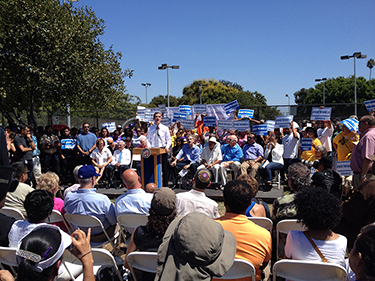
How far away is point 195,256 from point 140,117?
448 inches

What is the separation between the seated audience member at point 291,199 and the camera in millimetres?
3597

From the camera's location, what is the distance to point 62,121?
18312 mm

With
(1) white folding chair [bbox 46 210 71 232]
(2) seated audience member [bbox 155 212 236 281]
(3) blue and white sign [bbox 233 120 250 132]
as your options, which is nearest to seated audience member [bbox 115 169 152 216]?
(1) white folding chair [bbox 46 210 71 232]

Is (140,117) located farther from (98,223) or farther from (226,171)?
(98,223)

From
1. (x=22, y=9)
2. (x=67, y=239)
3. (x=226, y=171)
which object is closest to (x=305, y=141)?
(x=226, y=171)

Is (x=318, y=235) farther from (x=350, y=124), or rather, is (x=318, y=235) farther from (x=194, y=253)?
(x=350, y=124)

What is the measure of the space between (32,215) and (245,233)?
6.41 ft

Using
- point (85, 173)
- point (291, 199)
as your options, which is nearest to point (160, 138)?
point (85, 173)

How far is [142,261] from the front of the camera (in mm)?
2607

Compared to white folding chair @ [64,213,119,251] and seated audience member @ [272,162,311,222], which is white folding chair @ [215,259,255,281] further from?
white folding chair @ [64,213,119,251]

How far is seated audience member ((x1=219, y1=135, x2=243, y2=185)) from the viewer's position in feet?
28.9

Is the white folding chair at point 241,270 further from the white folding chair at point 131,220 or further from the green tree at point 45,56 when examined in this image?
the green tree at point 45,56

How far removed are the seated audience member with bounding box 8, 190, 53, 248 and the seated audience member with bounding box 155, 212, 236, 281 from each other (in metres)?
1.90

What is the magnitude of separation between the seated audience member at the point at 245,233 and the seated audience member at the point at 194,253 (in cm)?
134
